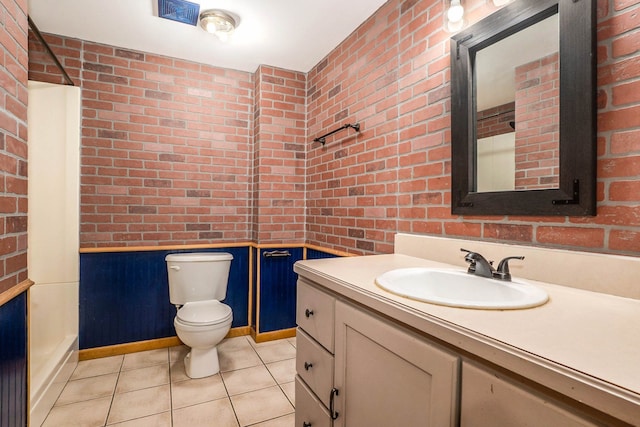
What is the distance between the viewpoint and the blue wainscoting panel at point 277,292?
8.89 ft

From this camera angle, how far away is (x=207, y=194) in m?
2.73

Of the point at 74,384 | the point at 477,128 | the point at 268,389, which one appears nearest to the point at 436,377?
the point at 477,128

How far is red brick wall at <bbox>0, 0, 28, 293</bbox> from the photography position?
1.11m

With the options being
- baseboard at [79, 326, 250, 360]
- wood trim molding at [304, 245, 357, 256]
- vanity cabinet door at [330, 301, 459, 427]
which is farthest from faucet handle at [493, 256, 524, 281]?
baseboard at [79, 326, 250, 360]

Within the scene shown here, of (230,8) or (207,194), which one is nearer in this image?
(230,8)

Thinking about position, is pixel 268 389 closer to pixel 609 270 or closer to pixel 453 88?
pixel 609 270

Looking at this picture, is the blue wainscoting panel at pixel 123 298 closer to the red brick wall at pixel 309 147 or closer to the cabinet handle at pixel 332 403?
the red brick wall at pixel 309 147

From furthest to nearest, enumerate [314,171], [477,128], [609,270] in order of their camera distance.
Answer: [314,171] < [477,128] < [609,270]

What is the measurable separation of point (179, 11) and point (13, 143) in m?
1.30

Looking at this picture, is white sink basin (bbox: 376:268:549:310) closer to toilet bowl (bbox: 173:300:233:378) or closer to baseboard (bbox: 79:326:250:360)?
toilet bowl (bbox: 173:300:233:378)

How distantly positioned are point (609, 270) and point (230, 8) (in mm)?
2218

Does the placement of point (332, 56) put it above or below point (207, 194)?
above

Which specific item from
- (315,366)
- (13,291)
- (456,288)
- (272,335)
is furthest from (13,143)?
(272,335)

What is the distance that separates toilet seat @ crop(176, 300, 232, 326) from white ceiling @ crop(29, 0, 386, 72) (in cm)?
193
